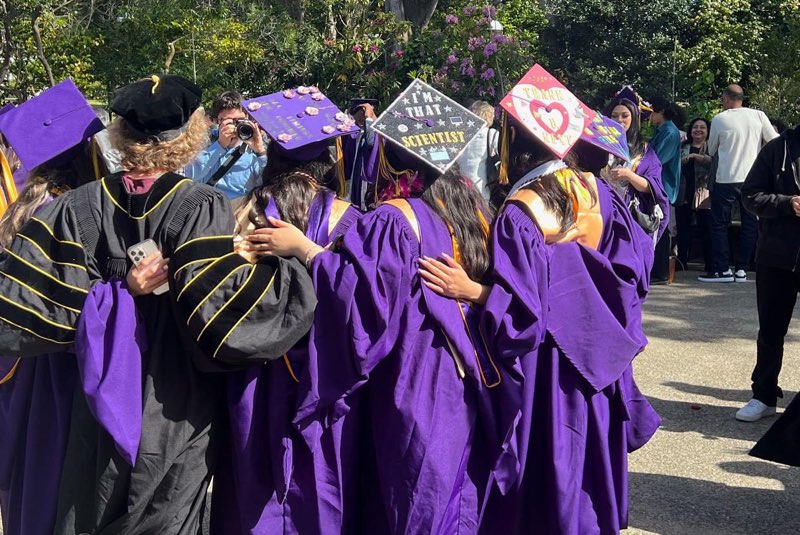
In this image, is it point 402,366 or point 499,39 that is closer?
point 402,366

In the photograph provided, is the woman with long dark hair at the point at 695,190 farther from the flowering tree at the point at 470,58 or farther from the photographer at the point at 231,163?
the photographer at the point at 231,163

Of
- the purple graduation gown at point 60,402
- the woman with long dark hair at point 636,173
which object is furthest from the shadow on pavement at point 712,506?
the purple graduation gown at point 60,402

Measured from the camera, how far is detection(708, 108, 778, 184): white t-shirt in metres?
9.38

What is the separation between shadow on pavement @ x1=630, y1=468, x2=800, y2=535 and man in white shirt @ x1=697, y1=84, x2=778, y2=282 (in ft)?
17.6

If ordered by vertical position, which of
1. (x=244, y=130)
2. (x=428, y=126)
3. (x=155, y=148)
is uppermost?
(x=428, y=126)

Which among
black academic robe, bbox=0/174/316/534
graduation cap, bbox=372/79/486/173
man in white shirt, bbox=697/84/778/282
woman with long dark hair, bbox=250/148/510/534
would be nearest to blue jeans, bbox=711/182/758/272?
man in white shirt, bbox=697/84/778/282

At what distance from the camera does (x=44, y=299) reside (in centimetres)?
257

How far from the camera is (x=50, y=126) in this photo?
3016 millimetres

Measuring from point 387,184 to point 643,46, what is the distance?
15.5 m

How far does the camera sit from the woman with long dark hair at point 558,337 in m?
3.05

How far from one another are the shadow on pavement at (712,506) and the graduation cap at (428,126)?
6.67 ft

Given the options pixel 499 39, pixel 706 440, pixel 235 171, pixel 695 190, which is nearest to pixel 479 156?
pixel 235 171

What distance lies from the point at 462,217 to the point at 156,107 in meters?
1.09

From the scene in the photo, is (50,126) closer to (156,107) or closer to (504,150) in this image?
(156,107)
